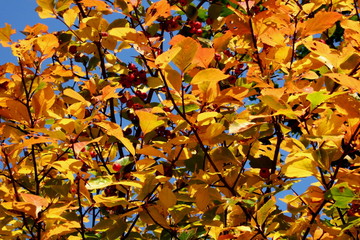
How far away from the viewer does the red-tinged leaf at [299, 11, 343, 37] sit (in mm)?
1805

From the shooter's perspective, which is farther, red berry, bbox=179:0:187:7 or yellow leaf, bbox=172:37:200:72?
red berry, bbox=179:0:187:7

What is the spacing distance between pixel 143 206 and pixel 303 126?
76cm

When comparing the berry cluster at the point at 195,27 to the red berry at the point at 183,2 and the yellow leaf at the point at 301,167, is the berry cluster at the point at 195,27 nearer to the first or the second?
the red berry at the point at 183,2

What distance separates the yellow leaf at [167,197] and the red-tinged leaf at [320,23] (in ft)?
2.93

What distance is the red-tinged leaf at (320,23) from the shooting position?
1805 millimetres

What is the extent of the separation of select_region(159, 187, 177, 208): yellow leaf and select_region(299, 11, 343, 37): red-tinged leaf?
89cm

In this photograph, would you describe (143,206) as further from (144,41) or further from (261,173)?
(144,41)

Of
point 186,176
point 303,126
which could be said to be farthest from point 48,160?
point 303,126

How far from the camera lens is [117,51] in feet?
9.78

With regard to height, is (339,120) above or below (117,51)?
below

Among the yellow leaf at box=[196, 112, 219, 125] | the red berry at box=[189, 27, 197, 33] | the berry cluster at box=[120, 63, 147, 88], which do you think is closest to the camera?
the yellow leaf at box=[196, 112, 219, 125]

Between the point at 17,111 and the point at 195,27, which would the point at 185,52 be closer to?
the point at 17,111

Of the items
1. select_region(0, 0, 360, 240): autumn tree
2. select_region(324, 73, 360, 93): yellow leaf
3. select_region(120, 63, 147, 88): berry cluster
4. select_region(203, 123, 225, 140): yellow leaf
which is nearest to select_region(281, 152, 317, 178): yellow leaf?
select_region(0, 0, 360, 240): autumn tree

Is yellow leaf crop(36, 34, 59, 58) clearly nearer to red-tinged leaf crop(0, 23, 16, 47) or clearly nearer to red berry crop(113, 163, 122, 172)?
red-tinged leaf crop(0, 23, 16, 47)
